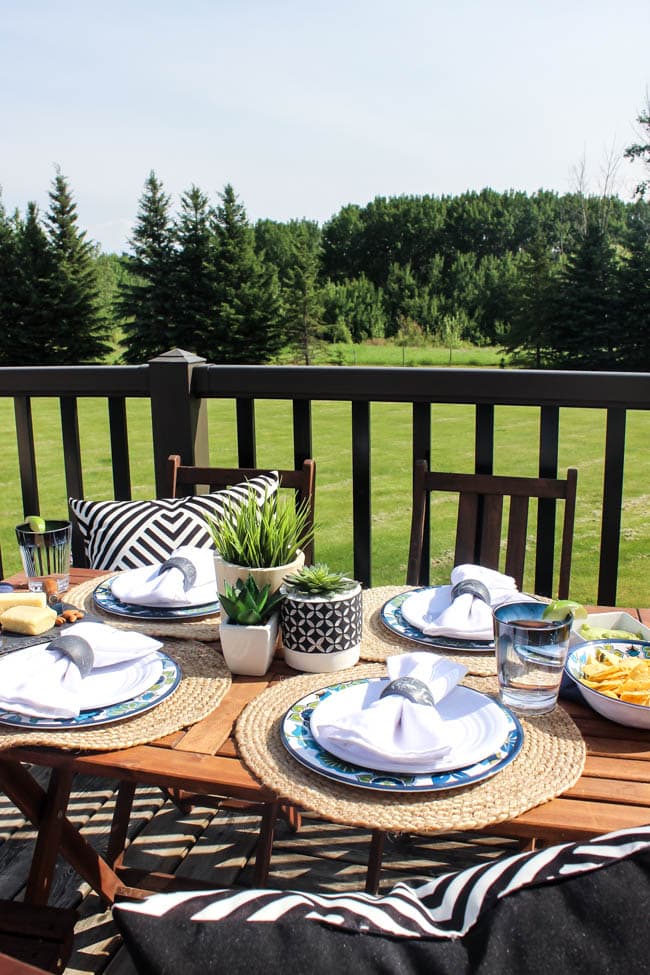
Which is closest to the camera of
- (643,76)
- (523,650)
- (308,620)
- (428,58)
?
(523,650)

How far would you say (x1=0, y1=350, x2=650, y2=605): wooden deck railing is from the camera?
7.89 ft

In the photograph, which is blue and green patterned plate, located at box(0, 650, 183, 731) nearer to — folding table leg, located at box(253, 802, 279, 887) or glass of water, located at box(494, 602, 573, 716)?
glass of water, located at box(494, 602, 573, 716)

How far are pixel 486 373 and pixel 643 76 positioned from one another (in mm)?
31779

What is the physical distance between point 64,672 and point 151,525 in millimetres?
1032

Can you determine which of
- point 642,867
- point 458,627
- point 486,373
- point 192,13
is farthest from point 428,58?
point 642,867

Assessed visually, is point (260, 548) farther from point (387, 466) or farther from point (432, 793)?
point (387, 466)

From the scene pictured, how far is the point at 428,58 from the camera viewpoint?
10.5m

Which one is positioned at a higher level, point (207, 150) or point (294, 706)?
point (207, 150)

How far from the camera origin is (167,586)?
1562mm

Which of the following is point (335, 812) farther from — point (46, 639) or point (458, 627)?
Result: point (46, 639)

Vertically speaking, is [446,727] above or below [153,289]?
below

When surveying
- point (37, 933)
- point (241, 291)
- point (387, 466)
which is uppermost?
point (241, 291)

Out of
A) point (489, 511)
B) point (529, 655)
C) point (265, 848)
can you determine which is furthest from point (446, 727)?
point (489, 511)

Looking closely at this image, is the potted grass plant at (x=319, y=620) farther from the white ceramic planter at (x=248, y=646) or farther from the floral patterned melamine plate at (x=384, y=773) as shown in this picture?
the floral patterned melamine plate at (x=384, y=773)
